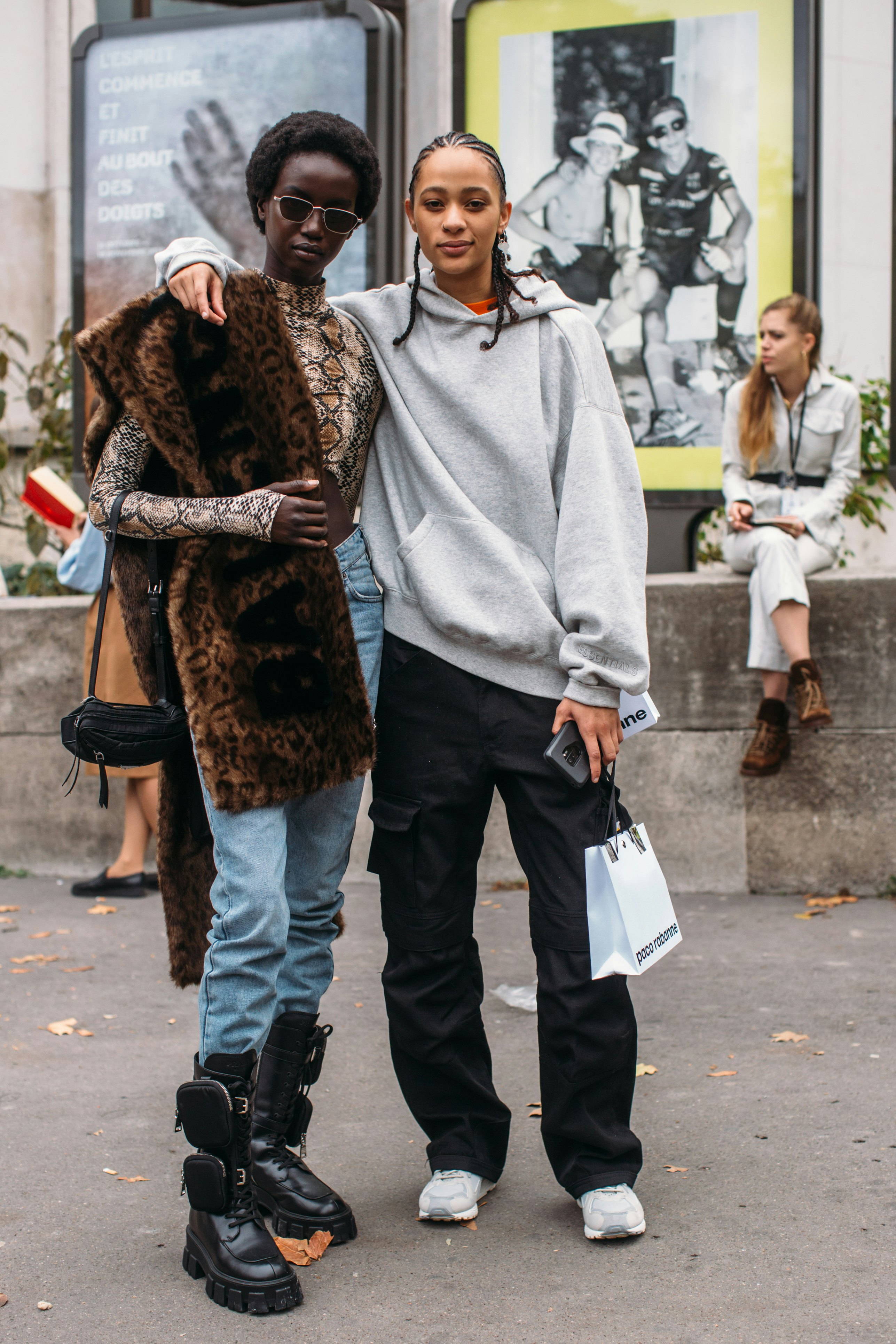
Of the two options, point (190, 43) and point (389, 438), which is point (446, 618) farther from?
point (190, 43)

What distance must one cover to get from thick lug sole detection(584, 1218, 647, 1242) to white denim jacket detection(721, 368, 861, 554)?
11.7 feet

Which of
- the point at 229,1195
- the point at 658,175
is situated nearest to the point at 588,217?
the point at 658,175

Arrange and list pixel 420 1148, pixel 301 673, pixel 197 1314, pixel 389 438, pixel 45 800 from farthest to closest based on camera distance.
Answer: pixel 45 800 → pixel 420 1148 → pixel 389 438 → pixel 301 673 → pixel 197 1314

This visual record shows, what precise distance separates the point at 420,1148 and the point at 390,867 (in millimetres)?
790

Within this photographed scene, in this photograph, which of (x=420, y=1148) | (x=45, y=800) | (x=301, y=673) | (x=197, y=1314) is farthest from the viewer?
(x=45, y=800)

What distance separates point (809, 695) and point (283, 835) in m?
3.11

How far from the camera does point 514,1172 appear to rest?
117 inches

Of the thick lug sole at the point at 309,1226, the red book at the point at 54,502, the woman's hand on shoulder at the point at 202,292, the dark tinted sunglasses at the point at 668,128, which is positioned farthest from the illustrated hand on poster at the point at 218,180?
the thick lug sole at the point at 309,1226

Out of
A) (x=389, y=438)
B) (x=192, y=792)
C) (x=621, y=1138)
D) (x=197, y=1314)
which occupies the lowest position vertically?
(x=197, y=1314)

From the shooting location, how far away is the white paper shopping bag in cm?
253

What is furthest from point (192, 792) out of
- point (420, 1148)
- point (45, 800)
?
point (45, 800)

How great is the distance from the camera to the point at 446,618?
8.51 feet

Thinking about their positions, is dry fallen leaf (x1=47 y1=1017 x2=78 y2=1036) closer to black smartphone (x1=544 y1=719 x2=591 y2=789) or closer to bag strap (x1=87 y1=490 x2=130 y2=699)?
bag strap (x1=87 y1=490 x2=130 y2=699)

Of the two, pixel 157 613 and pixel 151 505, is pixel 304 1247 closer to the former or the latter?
pixel 157 613
